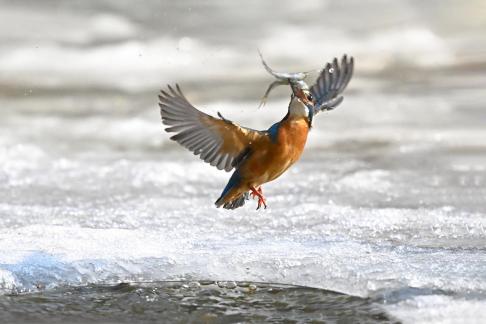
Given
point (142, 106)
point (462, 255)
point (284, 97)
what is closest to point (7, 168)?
point (142, 106)

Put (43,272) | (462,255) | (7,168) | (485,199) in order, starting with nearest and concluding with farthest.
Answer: (43,272), (462,255), (485,199), (7,168)

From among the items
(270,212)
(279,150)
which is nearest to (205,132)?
(279,150)

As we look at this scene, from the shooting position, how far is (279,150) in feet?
11.6

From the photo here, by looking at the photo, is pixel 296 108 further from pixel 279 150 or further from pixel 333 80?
pixel 333 80

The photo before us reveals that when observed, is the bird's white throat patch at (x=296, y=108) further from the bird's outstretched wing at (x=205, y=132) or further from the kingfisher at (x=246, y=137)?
the bird's outstretched wing at (x=205, y=132)

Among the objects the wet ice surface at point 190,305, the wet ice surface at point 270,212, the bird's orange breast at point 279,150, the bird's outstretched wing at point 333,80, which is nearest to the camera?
the wet ice surface at point 190,305

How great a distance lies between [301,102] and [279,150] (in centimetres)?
22

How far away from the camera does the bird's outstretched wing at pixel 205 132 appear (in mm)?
3434

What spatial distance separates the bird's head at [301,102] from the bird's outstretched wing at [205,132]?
0.17m

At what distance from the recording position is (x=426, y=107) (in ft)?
25.2

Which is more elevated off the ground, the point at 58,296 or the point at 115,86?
the point at 115,86

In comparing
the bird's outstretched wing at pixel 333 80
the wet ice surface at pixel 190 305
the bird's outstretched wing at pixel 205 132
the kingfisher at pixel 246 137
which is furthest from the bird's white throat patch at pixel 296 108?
the wet ice surface at pixel 190 305

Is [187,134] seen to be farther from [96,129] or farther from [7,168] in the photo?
[96,129]

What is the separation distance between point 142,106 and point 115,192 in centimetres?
252
